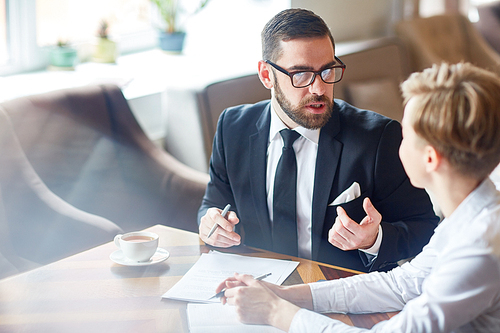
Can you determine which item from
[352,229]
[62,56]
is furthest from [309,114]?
[62,56]

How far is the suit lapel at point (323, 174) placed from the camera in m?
1.50

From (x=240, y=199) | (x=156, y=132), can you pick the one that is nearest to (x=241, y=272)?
(x=240, y=199)

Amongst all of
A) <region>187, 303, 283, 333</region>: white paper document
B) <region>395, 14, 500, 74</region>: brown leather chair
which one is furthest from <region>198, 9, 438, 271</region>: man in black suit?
<region>395, 14, 500, 74</region>: brown leather chair

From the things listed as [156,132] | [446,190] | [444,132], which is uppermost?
[444,132]

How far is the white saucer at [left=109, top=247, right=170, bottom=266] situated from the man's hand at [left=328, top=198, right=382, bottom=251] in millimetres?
422

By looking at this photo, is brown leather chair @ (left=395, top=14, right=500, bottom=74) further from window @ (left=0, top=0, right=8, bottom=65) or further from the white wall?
window @ (left=0, top=0, right=8, bottom=65)

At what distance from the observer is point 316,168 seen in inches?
59.6

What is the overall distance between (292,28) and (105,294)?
2.83ft

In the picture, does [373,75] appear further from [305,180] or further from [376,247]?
[376,247]

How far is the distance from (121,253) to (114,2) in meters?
2.25

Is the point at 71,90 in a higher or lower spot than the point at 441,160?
lower

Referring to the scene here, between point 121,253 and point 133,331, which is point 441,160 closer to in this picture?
point 133,331

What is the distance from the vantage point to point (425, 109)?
2.96ft

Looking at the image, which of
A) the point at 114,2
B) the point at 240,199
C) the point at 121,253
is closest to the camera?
the point at 121,253
